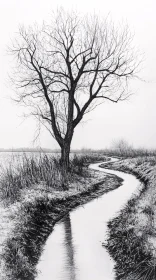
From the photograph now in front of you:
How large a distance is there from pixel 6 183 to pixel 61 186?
328 cm

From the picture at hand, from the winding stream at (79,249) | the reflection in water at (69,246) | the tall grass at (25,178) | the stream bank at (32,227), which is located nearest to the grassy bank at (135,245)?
the winding stream at (79,249)

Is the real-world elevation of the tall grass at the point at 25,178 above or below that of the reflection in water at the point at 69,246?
above

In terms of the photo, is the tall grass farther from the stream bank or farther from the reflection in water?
the reflection in water

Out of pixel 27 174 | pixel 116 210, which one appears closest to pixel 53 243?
pixel 116 210

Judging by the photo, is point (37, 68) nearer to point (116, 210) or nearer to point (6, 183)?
point (6, 183)

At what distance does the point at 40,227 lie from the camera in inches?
351

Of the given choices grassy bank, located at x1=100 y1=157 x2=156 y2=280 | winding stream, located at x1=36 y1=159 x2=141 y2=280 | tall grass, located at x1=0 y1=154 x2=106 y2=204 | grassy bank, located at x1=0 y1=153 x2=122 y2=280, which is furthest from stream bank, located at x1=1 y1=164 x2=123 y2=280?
grassy bank, located at x1=100 y1=157 x2=156 y2=280

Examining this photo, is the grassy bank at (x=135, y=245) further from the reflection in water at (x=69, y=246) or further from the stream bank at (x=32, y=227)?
the stream bank at (x=32, y=227)

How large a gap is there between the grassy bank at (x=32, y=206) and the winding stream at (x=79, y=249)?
0.28m

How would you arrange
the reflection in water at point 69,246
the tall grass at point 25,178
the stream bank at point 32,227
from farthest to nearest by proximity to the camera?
the tall grass at point 25,178, the reflection in water at point 69,246, the stream bank at point 32,227

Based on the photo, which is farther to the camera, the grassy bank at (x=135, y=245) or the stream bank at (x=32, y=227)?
the stream bank at (x=32, y=227)

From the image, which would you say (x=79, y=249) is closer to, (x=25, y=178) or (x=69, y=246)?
(x=69, y=246)

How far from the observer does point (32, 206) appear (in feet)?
33.1

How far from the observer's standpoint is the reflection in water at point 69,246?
6012 millimetres
